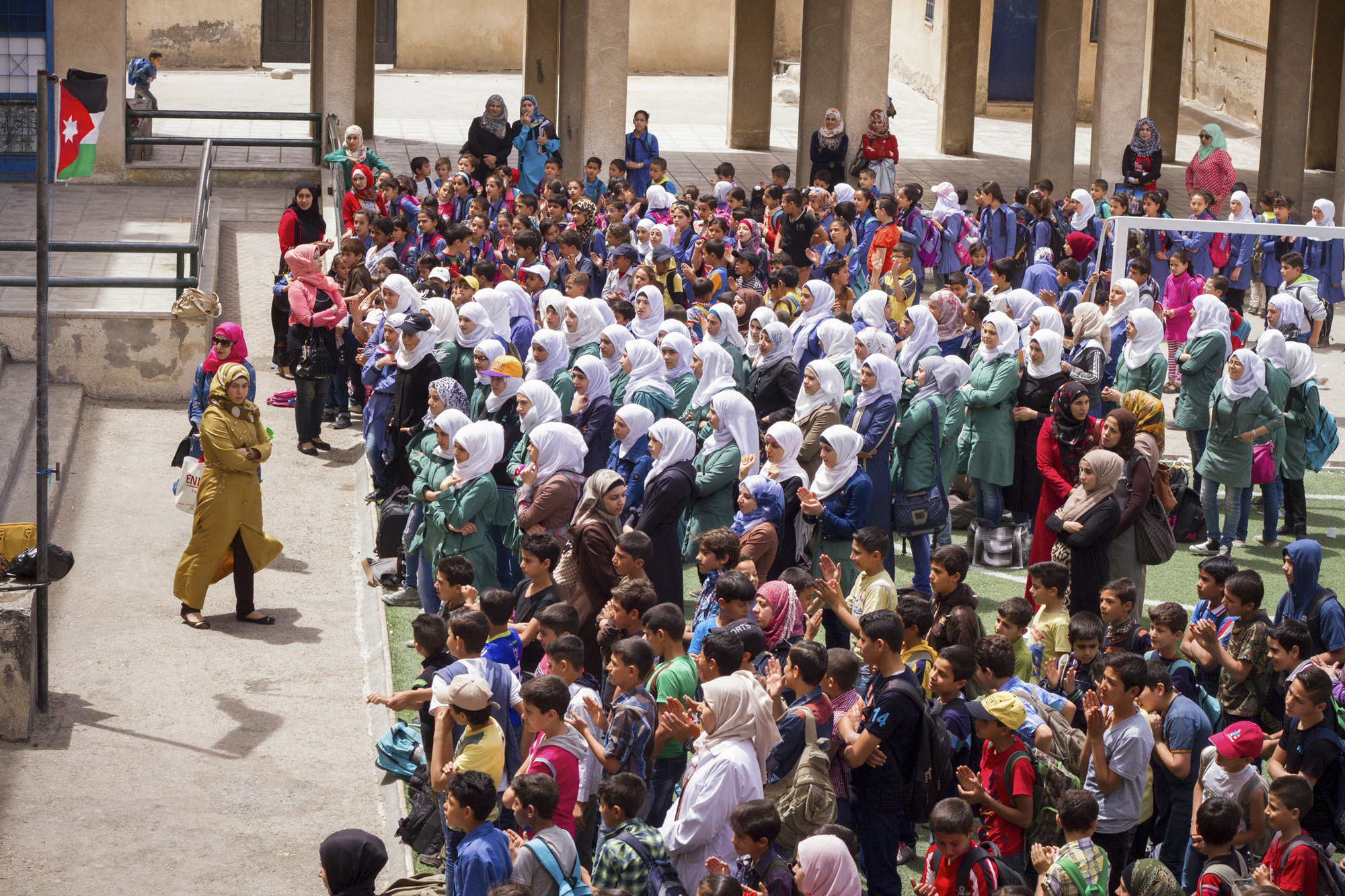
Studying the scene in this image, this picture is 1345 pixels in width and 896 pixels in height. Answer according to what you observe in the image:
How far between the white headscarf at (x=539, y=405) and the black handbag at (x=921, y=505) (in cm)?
230

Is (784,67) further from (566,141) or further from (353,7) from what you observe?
(353,7)

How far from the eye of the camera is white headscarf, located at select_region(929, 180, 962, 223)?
56.4 feet

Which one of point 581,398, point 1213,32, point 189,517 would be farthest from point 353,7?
point 1213,32

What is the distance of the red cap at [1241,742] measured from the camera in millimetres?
6219

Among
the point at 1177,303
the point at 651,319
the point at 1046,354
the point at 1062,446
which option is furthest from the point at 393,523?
the point at 1177,303

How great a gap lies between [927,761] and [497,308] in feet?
22.1

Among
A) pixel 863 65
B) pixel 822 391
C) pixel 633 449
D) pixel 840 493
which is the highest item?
pixel 863 65

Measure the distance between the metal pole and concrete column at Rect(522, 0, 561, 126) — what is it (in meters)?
18.2

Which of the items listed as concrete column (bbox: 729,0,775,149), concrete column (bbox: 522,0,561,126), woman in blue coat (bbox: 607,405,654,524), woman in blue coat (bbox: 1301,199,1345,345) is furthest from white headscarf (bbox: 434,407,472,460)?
concrete column (bbox: 729,0,775,149)

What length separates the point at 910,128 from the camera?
31.7m

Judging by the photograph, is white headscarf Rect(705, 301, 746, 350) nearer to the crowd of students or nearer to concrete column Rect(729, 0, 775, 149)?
the crowd of students

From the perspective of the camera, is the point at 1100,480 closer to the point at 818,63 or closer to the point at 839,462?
the point at 839,462

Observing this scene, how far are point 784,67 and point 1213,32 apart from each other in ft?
30.7

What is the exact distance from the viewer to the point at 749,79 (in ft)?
93.7
